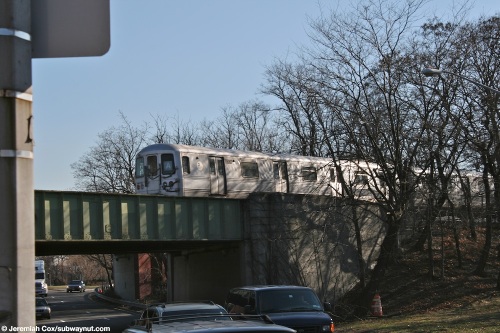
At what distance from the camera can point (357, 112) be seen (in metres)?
32.5

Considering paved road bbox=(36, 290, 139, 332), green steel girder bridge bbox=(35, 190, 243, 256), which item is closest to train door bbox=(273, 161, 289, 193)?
green steel girder bridge bbox=(35, 190, 243, 256)

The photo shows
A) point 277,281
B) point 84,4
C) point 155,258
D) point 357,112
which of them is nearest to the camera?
point 84,4

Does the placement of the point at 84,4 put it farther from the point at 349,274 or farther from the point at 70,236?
the point at 349,274

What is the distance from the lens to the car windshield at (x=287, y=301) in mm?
17125

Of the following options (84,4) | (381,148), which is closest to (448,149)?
(381,148)

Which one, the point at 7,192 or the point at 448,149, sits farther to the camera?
the point at 448,149

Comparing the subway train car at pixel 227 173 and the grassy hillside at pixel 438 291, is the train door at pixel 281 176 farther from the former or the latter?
the grassy hillside at pixel 438 291

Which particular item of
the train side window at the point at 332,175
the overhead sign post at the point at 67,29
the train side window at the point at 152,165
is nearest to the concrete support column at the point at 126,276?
the train side window at the point at 332,175

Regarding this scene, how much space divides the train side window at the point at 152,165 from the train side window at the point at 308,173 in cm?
851

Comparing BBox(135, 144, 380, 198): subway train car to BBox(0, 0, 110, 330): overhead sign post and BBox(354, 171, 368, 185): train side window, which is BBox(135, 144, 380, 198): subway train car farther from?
BBox(0, 0, 110, 330): overhead sign post

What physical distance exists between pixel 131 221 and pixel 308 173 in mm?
10901

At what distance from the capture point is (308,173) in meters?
38.3

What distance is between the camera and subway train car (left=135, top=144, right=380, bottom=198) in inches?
1296

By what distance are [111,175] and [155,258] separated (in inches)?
520
